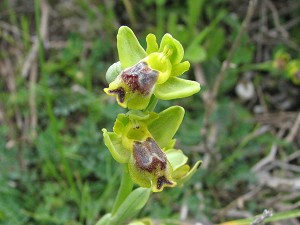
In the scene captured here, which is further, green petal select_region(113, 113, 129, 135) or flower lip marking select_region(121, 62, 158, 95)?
green petal select_region(113, 113, 129, 135)

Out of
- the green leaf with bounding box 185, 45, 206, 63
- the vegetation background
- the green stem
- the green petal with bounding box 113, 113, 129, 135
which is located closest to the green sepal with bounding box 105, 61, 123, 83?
the green petal with bounding box 113, 113, 129, 135

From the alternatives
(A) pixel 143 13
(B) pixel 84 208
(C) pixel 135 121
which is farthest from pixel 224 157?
(C) pixel 135 121

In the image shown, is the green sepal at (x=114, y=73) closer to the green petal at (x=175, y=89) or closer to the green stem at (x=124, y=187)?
the green petal at (x=175, y=89)

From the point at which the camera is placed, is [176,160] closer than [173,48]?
No

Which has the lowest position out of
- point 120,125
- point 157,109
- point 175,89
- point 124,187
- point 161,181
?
point 157,109

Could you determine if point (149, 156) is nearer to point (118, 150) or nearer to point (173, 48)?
point (118, 150)

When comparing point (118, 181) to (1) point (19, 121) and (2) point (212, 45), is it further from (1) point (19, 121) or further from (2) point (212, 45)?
(2) point (212, 45)

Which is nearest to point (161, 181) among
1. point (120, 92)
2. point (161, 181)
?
point (161, 181)

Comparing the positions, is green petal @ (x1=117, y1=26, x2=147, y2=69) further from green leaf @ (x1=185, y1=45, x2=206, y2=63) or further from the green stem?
green leaf @ (x1=185, y1=45, x2=206, y2=63)
